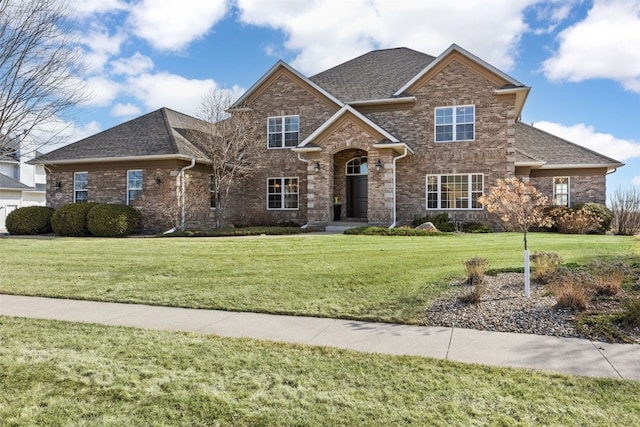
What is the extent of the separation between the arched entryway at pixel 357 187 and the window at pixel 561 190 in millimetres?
9476

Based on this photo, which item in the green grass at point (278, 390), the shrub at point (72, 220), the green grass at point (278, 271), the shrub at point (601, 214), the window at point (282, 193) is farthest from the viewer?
the window at point (282, 193)

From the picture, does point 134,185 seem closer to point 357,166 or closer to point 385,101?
point 357,166

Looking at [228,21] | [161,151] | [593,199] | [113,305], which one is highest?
[228,21]

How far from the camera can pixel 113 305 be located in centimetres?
807

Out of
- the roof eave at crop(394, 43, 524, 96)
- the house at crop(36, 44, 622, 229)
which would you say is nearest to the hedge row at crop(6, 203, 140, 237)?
the house at crop(36, 44, 622, 229)

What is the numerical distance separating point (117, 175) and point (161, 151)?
3049 mm

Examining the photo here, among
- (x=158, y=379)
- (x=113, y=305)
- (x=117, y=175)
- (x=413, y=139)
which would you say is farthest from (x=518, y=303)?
(x=117, y=175)

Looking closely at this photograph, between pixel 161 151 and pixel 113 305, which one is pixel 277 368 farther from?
pixel 161 151

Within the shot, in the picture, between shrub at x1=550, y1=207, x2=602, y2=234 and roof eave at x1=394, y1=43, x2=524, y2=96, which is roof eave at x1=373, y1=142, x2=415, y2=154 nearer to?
roof eave at x1=394, y1=43, x2=524, y2=96

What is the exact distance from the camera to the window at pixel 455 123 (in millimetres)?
21062

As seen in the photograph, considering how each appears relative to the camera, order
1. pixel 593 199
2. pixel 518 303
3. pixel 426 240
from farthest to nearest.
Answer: pixel 593 199 → pixel 426 240 → pixel 518 303

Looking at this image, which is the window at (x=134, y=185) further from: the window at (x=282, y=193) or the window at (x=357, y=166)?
the window at (x=357, y=166)

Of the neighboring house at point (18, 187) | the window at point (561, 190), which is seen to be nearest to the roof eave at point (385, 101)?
the window at point (561, 190)

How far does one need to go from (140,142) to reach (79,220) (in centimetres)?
480
